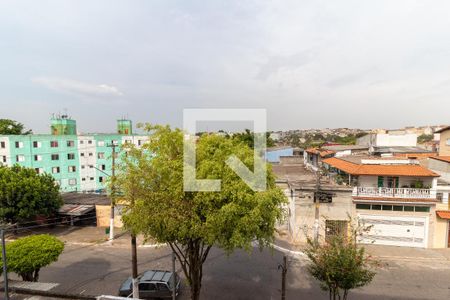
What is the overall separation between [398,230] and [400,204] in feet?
6.89

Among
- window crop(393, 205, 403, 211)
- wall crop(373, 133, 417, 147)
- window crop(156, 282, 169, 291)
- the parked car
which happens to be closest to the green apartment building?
the parked car

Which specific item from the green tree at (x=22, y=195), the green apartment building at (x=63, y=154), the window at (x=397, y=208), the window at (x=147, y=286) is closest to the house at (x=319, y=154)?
the window at (x=397, y=208)

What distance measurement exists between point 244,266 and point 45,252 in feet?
37.3

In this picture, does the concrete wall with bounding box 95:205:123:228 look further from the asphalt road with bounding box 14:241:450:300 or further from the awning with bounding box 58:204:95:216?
the asphalt road with bounding box 14:241:450:300

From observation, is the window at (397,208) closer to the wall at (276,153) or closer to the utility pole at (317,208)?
the utility pole at (317,208)

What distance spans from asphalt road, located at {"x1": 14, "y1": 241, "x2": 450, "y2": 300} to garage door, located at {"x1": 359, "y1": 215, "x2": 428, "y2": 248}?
2066mm

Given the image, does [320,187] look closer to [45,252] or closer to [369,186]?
[369,186]

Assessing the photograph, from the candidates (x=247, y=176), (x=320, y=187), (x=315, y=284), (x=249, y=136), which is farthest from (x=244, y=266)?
(x=249, y=136)

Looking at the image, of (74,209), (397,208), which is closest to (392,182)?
(397,208)

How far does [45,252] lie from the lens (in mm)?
12992

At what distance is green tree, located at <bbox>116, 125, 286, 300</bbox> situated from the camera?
862cm

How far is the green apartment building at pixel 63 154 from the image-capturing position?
120 feet

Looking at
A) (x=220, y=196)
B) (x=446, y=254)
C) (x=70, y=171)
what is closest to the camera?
(x=220, y=196)

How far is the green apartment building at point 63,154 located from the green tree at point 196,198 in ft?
93.1
